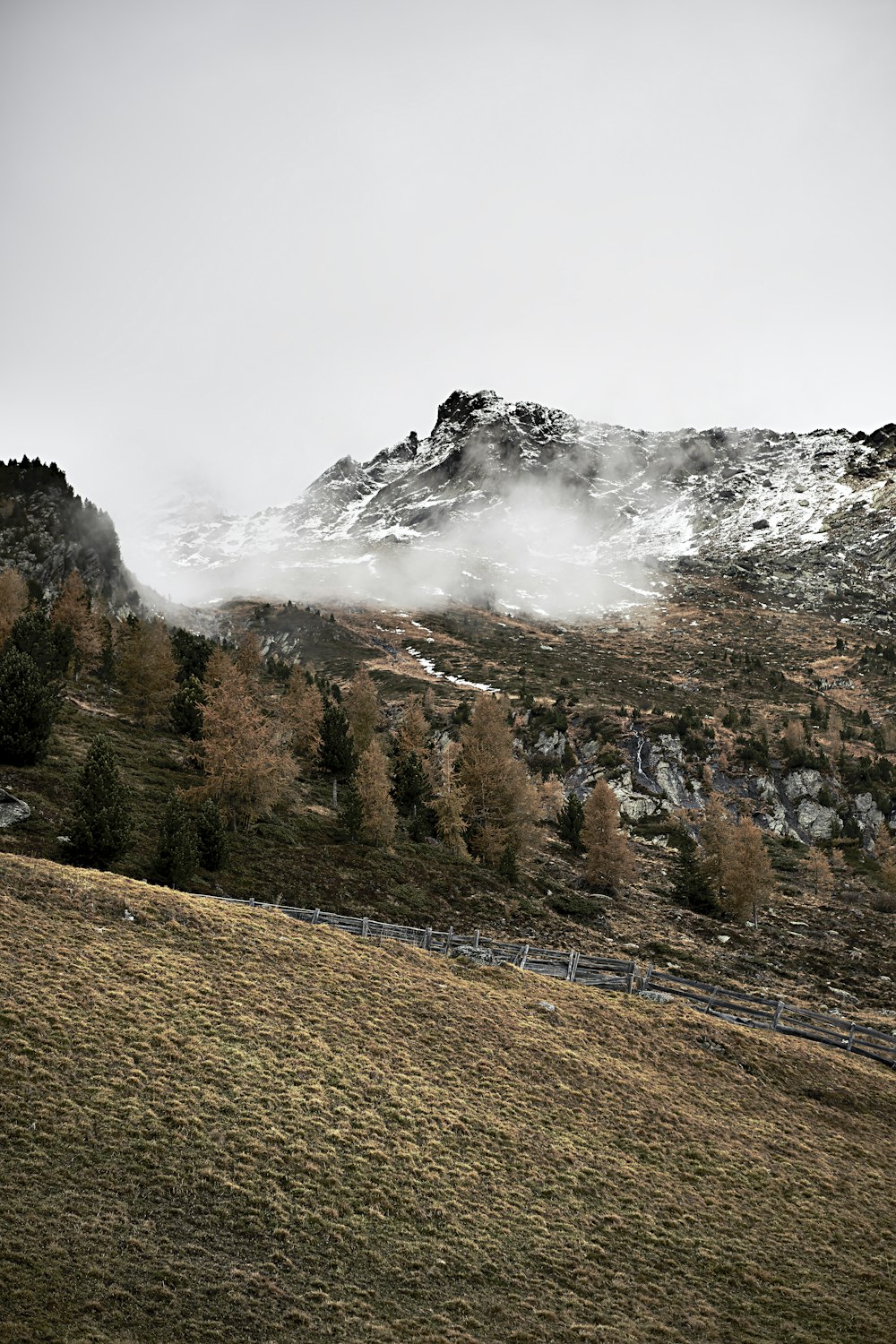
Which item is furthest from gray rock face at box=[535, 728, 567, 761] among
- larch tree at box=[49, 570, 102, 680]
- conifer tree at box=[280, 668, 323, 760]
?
larch tree at box=[49, 570, 102, 680]

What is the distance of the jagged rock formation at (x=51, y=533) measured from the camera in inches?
4065

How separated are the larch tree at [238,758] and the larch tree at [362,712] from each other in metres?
14.5

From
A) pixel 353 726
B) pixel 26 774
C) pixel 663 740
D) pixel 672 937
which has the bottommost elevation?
pixel 672 937

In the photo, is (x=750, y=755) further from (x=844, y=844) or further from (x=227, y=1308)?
(x=227, y=1308)

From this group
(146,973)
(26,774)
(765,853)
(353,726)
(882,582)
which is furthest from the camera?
(882,582)

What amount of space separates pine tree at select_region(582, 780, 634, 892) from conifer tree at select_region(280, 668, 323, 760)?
22.4 meters

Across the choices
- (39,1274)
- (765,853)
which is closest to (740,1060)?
(39,1274)

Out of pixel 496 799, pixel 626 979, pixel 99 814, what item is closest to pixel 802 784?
pixel 496 799

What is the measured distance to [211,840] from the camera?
112 feet

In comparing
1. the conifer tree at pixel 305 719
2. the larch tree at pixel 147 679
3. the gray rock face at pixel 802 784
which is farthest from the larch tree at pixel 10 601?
the gray rock face at pixel 802 784

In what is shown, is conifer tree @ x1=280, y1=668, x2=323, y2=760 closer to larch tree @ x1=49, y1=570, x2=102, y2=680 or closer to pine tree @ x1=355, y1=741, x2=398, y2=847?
pine tree @ x1=355, y1=741, x2=398, y2=847

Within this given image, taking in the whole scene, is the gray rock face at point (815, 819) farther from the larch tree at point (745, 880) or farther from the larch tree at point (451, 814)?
the larch tree at point (451, 814)

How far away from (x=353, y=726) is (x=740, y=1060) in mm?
39331

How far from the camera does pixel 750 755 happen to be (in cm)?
9512
